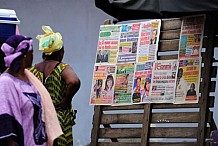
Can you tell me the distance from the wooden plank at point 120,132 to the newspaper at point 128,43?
81cm

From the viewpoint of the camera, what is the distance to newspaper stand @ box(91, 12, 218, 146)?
7512mm

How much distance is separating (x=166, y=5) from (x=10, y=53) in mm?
2591

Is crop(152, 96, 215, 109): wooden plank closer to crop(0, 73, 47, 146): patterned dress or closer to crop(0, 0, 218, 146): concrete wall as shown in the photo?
crop(0, 0, 218, 146): concrete wall

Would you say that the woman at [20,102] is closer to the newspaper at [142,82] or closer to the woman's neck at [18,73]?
the woman's neck at [18,73]

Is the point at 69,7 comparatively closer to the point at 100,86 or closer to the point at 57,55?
the point at 100,86

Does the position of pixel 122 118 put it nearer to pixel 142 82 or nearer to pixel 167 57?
pixel 142 82

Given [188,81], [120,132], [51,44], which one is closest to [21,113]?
[51,44]

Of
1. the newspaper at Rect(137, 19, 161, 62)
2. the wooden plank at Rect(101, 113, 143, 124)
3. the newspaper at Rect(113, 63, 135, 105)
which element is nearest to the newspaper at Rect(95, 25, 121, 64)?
the newspaper at Rect(113, 63, 135, 105)

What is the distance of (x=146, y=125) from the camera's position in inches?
314

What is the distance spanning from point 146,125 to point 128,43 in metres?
1.01

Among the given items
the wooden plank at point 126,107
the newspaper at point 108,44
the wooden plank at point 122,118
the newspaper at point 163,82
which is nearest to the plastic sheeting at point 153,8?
the newspaper at point 108,44

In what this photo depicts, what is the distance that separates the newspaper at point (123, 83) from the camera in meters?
8.16

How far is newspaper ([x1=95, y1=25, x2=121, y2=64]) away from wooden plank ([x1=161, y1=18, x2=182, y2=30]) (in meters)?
0.63

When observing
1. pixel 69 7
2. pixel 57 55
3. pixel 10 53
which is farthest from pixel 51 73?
pixel 69 7
